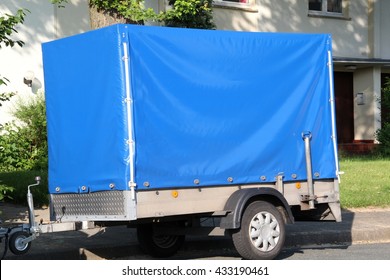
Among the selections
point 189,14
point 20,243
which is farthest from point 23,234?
point 189,14

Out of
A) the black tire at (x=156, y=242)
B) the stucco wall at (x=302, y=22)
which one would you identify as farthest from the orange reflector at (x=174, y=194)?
the stucco wall at (x=302, y=22)

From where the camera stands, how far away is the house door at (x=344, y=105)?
91.8 ft

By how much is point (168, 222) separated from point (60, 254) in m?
1.43

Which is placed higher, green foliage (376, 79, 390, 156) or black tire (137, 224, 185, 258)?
green foliage (376, 79, 390, 156)

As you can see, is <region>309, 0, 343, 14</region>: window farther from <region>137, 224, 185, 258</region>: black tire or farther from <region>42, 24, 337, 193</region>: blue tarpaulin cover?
<region>137, 224, 185, 258</region>: black tire

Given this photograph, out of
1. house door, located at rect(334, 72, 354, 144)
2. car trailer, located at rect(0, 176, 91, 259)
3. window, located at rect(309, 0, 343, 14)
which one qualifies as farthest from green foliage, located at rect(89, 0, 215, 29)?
house door, located at rect(334, 72, 354, 144)

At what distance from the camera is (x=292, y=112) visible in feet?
32.8

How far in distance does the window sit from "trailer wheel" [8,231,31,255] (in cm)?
1953

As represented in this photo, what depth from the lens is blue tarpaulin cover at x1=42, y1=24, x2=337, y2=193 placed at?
864 centimetres

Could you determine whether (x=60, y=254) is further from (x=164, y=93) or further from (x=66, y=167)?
(x=164, y=93)

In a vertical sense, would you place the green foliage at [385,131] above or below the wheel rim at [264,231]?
above

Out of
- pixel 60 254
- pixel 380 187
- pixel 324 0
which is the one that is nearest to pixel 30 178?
pixel 60 254

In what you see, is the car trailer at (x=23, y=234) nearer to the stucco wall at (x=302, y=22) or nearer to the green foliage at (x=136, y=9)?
the green foliage at (x=136, y=9)

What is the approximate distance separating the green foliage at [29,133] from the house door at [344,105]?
39.3 ft
